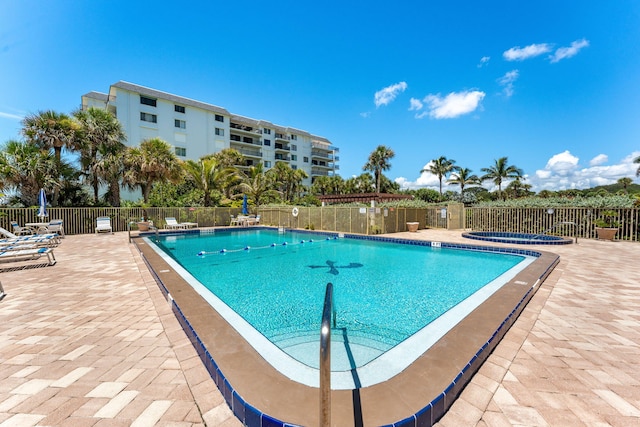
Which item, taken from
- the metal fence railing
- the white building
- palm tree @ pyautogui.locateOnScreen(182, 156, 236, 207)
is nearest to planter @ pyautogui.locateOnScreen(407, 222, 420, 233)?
the metal fence railing

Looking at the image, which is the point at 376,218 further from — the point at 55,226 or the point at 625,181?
the point at 625,181

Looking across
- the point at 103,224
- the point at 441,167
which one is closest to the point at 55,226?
the point at 103,224

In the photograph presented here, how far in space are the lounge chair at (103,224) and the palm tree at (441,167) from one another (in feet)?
135

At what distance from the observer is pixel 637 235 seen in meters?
12.5

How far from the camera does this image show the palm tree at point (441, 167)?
4197cm

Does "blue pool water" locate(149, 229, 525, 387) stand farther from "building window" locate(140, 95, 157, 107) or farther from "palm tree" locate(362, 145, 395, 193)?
"palm tree" locate(362, 145, 395, 193)

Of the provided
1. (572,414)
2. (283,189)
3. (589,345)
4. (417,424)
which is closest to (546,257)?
(589,345)

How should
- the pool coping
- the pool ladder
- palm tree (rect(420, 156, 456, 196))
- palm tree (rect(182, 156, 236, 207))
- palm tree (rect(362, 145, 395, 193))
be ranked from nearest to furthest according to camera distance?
the pool ladder
the pool coping
palm tree (rect(182, 156, 236, 207))
palm tree (rect(420, 156, 456, 196))
palm tree (rect(362, 145, 395, 193))

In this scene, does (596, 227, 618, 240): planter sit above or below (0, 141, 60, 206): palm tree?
below

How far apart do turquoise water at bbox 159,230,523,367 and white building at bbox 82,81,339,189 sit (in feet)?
90.9

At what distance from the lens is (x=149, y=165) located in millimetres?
18359

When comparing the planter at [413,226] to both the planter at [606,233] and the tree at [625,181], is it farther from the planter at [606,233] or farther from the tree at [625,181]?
the tree at [625,181]

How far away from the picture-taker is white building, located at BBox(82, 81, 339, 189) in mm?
30797

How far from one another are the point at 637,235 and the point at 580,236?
1.95 m
